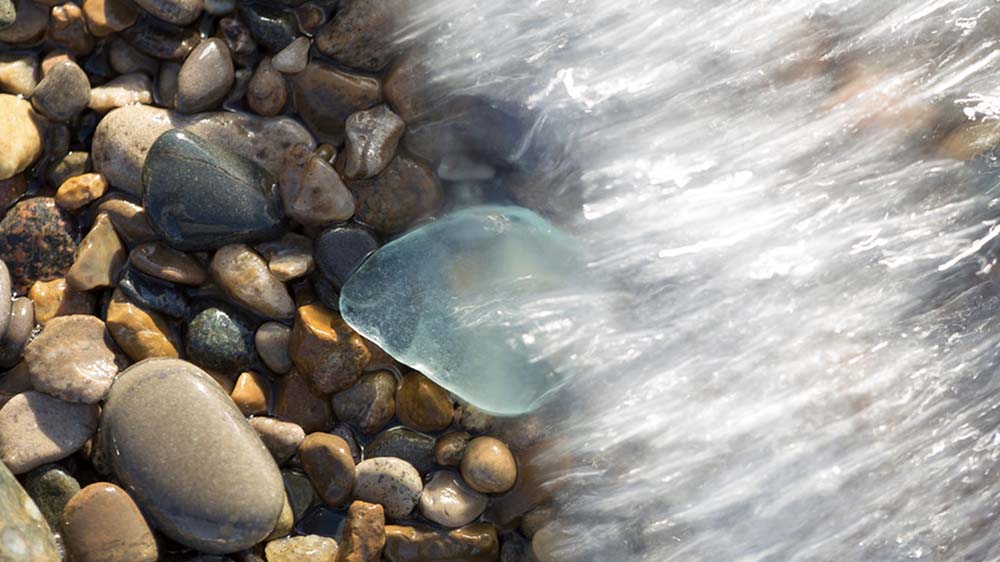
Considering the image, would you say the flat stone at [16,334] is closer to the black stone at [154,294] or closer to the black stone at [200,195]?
the black stone at [154,294]

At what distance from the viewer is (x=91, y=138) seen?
116 inches

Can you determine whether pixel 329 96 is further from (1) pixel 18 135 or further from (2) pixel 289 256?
(1) pixel 18 135

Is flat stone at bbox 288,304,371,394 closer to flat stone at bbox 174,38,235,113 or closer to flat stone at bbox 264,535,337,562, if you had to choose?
flat stone at bbox 264,535,337,562

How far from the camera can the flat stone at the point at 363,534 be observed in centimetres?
268

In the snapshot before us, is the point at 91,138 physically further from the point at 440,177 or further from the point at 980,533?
the point at 980,533

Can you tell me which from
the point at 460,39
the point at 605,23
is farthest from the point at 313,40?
the point at 605,23

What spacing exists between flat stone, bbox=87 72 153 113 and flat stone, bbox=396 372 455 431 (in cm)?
131

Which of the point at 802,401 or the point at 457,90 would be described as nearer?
the point at 802,401

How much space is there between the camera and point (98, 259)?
9.13ft

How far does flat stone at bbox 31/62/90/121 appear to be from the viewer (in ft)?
9.43

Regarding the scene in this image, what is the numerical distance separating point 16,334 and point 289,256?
33.4 inches

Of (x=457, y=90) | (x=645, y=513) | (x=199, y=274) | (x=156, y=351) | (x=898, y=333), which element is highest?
(x=457, y=90)

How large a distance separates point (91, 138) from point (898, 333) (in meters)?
2.76

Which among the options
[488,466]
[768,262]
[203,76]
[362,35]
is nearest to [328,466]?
[488,466]
